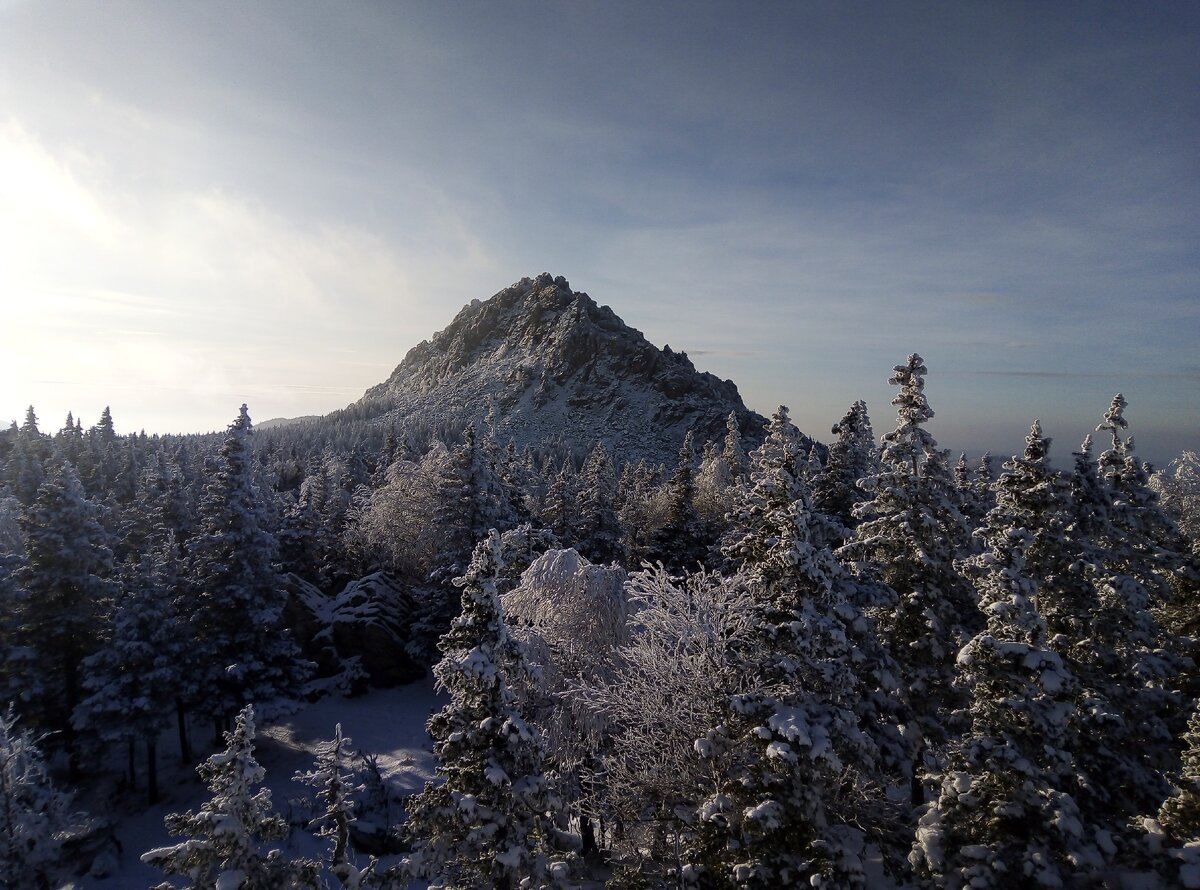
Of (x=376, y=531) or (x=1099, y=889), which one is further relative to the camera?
(x=376, y=531)

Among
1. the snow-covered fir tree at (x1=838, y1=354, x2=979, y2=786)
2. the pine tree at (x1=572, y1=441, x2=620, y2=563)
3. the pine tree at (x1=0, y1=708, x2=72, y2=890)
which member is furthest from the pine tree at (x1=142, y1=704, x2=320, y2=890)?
the pine tree at (x1=572, y1=441, x2=620, y2=563)

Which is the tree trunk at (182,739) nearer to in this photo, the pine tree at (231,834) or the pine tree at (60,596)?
the pine tree at (60,596)

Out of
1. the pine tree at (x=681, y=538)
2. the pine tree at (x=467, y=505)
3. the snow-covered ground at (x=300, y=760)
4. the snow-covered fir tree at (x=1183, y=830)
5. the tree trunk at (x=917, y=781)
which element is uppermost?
the pine tree at (x=467, y=505)

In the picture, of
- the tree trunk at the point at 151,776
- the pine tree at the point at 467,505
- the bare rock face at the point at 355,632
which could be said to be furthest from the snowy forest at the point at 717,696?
the pine tree at the point at 467,505

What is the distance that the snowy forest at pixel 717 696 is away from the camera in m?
11.4

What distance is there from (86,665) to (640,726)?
24.8 m

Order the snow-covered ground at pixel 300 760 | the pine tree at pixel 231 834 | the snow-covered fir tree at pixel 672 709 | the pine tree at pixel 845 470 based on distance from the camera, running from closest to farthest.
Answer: the pine tree at pixel 231 834 < the snow-covered fir tree at pixel 672 709 < the snow-covered ground at pixel 300 760 < the pine tree at pixel 845 470

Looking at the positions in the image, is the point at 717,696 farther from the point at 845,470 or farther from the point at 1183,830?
the point at 845,470

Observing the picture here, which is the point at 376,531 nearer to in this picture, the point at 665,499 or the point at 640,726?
the point at 665,499

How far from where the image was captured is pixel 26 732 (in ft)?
61.1

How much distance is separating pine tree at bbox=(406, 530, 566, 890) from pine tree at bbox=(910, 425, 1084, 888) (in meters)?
7.51

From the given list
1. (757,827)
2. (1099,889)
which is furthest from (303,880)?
(1099,889)

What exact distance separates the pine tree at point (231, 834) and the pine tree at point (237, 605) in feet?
58.0

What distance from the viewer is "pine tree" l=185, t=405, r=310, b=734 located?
1048 inches
